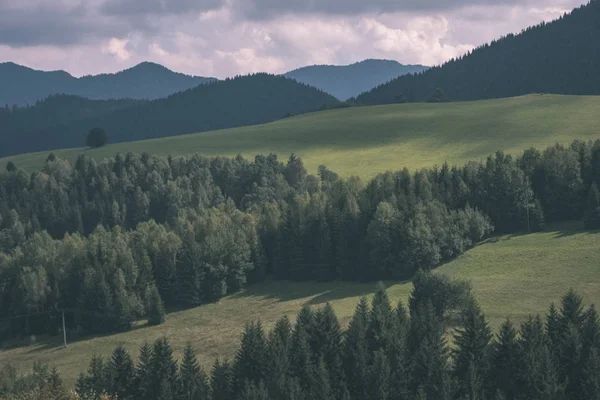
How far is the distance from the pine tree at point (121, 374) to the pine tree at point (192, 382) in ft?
13.5

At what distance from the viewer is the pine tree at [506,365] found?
51469 mm

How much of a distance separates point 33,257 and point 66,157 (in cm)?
7945

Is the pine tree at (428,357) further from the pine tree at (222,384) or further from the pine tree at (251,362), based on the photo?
the pine tree at (222,384)

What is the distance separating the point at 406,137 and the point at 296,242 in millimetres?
65003

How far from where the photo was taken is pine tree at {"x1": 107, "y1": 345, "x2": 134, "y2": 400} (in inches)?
2185

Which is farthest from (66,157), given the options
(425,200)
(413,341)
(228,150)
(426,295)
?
(413,341)

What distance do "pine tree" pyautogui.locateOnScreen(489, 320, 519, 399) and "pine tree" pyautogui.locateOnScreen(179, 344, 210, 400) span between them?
20.5 meters

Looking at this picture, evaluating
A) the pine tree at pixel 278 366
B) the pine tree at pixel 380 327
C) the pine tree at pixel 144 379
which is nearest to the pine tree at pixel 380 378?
the pine tree at pixel 380 327

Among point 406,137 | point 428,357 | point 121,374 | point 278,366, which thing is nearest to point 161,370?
point 121,374

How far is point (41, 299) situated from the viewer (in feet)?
309

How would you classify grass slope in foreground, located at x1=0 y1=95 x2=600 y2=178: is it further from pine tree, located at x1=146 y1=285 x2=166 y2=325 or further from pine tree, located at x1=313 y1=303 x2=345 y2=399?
pine tree, located at x1=313 y1=303 x2=345 y2=399

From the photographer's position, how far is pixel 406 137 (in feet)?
532

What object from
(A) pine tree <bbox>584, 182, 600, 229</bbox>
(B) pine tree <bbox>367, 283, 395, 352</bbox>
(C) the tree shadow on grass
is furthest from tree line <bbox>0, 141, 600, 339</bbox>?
(B) pine tree <bbox>367, 283, 395, 352</bbox>

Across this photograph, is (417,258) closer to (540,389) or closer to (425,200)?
(425,200)
